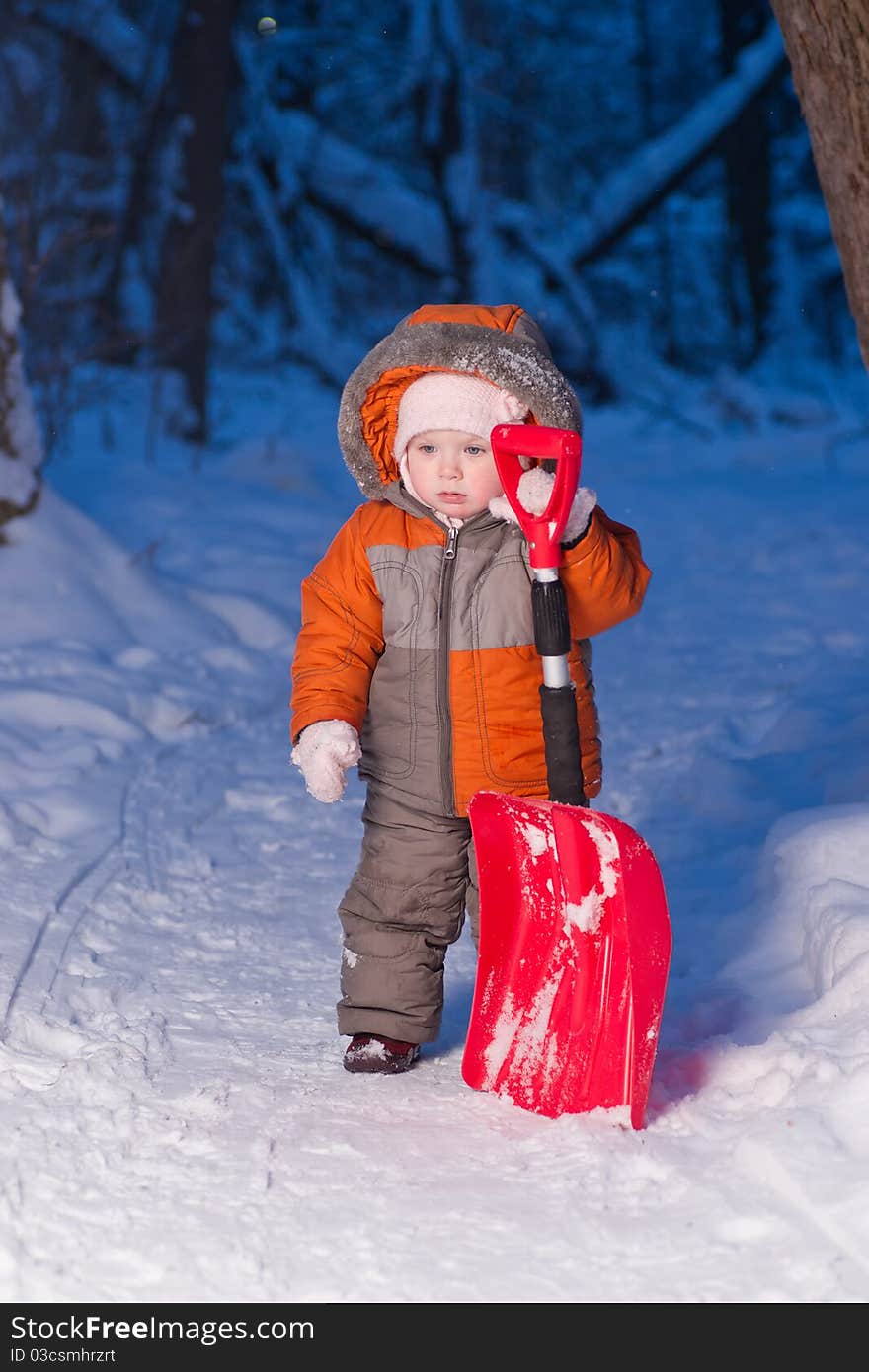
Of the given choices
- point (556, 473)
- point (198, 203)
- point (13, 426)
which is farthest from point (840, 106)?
point (198, 203)

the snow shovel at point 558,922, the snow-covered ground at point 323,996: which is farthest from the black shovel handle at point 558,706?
the snow-covered ground at point 323,996

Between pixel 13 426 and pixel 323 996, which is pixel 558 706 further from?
pixel 13 426

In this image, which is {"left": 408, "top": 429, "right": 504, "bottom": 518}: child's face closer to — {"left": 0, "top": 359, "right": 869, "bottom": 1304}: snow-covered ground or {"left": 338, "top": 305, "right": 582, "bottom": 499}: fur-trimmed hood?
{"left": 338, "top": 305, "right": 582, "bottom": 499}: fur-trimmed hood

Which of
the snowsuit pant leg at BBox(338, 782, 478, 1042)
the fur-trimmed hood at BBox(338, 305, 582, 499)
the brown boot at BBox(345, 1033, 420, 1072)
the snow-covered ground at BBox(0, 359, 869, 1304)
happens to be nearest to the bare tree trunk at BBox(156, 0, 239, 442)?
the snow-covered ground at BBox(0, 359, 869, 1304)

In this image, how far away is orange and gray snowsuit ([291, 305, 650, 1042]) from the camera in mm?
2236

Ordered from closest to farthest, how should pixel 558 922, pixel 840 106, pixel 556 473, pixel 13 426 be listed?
pixel 556 473
pixel 558 922
pixel 840 106
pixel 13 426

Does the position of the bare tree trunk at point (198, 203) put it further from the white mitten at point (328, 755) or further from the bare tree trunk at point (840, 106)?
the white mitten at point (328, 755)

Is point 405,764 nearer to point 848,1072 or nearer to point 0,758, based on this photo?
point 848,1072

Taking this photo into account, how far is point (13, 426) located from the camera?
5.48m

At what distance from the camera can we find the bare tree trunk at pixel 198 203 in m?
9.53

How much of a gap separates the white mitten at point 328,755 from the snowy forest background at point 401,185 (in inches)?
228

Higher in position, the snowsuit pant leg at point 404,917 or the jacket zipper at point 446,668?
the jacket zipper at point 446,668

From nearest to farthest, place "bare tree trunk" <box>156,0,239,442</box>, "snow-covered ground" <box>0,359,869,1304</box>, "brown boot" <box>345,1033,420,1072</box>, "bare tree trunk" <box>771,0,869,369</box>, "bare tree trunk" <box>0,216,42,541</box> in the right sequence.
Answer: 1. "snow-covered ground" <box>0,359,869,1304</box>
2. "brown boot" <box>345,1033,420,1072</box>
3. "bare tree trunk" <box>771,0,869,369</box>
4. "bare tree trunk" <box>0,216,42,541</box>
5. "bare tree trunk" <box>156,0,239,442</box>

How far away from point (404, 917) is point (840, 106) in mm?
1729
